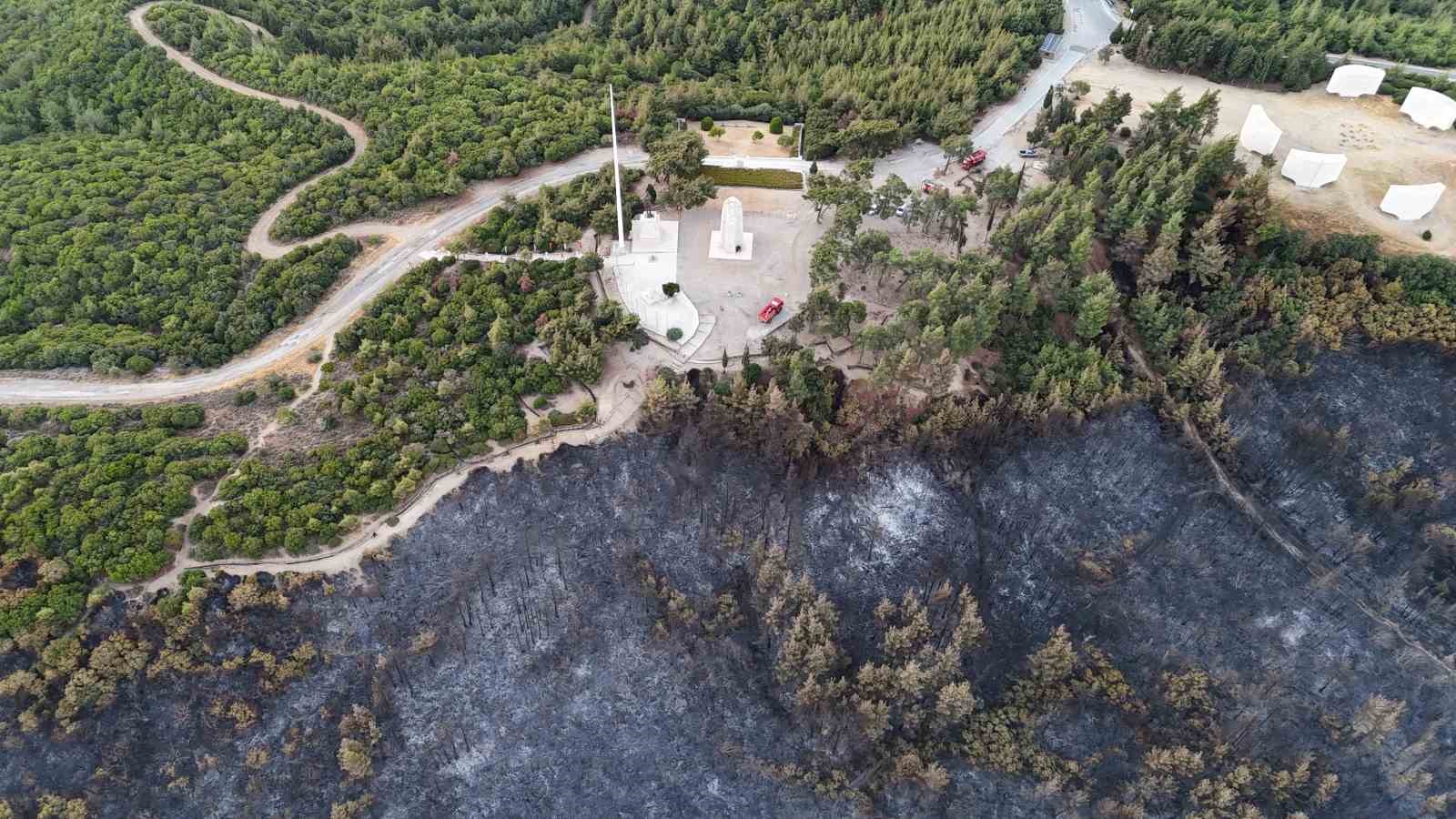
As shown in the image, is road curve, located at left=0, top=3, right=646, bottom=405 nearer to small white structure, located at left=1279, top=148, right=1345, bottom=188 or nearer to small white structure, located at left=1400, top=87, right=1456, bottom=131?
small white structure, located at left=1279, top=148, right=1345, bottom=188

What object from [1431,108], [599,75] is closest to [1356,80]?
[1431,108]

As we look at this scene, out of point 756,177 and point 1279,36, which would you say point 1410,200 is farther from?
point 756,177

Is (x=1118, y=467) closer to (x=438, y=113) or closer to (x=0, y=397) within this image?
(x=438, y=113)

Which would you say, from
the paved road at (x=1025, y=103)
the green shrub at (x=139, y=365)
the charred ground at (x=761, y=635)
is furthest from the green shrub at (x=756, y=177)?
the green shrub at (x=139, y=365)

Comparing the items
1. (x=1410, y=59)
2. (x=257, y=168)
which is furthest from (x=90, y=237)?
(x=1410, y=59)

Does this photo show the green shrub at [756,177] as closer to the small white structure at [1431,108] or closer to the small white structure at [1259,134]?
the small white structure at [1259,134]

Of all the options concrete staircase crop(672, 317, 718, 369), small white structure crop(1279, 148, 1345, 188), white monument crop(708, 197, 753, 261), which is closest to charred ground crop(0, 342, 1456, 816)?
concrete staircase crop(672, 317, 718, 369)
